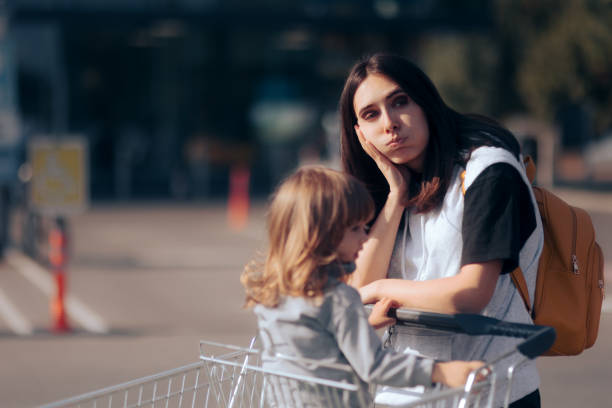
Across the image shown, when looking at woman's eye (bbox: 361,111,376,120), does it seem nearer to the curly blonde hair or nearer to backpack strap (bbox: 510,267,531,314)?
the curly blonde hair

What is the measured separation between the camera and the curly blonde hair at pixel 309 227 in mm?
2254

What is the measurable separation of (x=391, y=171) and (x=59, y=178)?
24.6ft

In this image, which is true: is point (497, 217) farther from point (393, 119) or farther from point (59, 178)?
point (59, 178)

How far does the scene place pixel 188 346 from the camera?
775 centimetres

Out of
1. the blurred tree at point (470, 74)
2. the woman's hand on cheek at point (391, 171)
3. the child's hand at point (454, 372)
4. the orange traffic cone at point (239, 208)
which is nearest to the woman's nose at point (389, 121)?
the woman's hand on cheek at point (391, 171)

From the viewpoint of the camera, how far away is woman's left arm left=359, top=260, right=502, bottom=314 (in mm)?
2379

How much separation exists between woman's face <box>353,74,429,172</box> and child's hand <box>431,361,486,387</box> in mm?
641

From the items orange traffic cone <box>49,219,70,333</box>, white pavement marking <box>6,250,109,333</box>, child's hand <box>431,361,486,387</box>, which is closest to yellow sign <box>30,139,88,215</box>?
orange traffic cone <box>49,219,70,333</box>

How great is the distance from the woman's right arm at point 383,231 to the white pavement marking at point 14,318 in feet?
21.0

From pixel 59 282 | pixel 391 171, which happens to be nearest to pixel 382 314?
pixel 391 171

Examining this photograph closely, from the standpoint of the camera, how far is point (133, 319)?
9047 mm

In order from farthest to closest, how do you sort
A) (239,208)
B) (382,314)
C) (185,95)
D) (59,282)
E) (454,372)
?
(185,95)
(239,208)
(59,282)
(382,314)
(454,372)

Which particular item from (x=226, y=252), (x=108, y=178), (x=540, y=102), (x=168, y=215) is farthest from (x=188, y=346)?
(x=108, y=178)

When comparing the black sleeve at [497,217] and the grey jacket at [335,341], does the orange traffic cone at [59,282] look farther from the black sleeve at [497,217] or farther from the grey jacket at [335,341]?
the black sleeve at [497,217]
